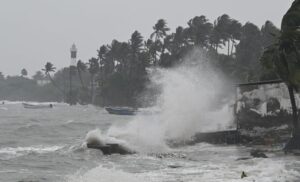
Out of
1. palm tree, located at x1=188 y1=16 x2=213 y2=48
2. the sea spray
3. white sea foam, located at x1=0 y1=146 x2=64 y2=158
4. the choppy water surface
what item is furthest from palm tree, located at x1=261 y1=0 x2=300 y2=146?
palm tree, located at x1=188 y1=16 x2=213 y2=48

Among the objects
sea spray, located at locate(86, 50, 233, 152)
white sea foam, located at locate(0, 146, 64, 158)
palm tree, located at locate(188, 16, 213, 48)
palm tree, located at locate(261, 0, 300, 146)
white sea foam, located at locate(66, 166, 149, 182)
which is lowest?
white sea foam, located at locate(66, 166, 149, 182)

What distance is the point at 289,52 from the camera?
24078 millimetres

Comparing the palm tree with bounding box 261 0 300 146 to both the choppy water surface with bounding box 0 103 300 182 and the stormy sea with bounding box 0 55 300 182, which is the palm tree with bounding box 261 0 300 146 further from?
the choppy water surface with bounding box 0 103 300 182

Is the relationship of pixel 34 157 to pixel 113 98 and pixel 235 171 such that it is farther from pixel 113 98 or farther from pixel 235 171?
pixel 113 98

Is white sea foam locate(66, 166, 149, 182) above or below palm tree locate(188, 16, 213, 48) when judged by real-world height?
below

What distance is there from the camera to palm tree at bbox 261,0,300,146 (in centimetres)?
2348

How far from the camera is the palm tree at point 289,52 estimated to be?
23480mm

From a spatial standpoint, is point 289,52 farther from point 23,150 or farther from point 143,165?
point 23,150

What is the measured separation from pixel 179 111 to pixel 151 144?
24.3ft

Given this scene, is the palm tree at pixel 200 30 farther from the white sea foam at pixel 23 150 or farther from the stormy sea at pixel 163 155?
the white sea foam at pixel 23 150

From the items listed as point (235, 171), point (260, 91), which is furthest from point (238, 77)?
point (235, 171)

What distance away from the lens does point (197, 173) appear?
18422 millimetres

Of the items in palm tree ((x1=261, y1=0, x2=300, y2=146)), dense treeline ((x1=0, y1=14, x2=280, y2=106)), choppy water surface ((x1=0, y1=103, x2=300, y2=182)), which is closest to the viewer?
choppy water surface ((x1=0, y1=103, x2=300, y2=182))

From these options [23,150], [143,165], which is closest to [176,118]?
[23,150]
